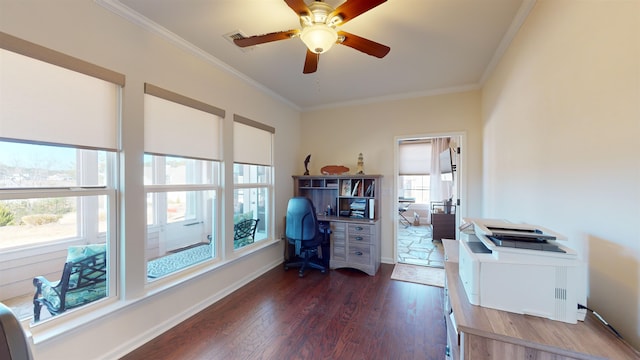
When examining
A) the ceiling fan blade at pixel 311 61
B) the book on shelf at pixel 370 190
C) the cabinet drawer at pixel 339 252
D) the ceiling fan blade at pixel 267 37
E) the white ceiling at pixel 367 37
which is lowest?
the cabinet drawer at pixel 339 252

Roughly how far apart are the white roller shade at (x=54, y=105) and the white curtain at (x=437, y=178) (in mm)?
7329

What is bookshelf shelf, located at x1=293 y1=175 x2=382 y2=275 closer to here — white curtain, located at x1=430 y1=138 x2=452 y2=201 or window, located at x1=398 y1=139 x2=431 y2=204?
window, located at x1=398 y1=139 x2=431 y2=204

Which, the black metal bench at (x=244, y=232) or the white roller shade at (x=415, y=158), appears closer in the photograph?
the black metal bench at (x=244, y=232)

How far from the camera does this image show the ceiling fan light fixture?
152 cm

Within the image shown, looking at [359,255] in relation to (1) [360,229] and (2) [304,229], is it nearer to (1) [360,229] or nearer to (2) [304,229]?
(1) [360,229]

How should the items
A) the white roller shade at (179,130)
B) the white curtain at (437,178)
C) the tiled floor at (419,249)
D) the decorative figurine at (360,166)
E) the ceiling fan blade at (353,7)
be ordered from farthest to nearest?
the white curtain at (437,178)
the tiled floor at (419,249)
the decorative figurine at (360,166)
the white roller shade at (179,130)
the ceiling fan blade at (353,7)

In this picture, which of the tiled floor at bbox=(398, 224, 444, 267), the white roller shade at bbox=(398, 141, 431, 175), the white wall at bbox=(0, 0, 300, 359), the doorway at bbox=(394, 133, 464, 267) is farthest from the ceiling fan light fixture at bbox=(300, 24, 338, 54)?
the white roller shade at bbox=(398, 141, 431, 175)

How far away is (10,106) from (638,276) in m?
3.08

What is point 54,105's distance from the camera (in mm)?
1516

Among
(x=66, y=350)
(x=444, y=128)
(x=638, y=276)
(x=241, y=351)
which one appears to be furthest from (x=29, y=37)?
→ (x=444, y=128)

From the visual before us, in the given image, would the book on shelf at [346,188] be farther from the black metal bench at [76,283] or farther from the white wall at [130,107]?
the black metal bench at [76,283]

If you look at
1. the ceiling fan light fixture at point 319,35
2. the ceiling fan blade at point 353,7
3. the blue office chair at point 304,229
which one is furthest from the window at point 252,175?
the ceiling fan blade at point 353,7

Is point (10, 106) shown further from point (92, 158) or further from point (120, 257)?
point (120, 257)

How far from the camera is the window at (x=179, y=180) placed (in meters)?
2.10
